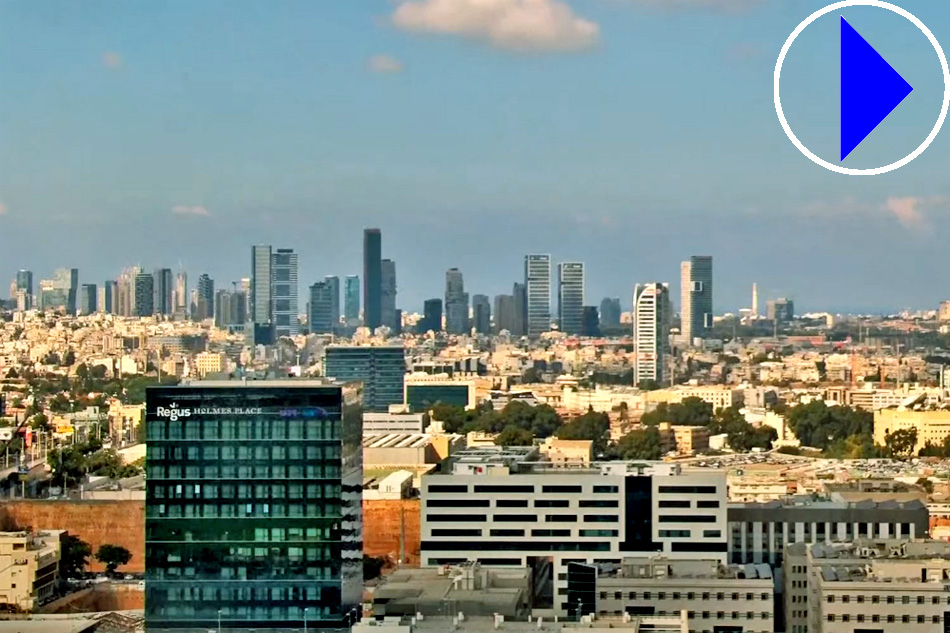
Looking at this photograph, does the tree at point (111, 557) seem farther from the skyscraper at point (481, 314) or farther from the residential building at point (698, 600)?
the skyscraper at point (481, 314)

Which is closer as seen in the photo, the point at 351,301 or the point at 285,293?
the point at 285,293

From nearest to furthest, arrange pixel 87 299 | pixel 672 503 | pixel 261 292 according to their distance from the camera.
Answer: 1. pixel 672 503
2. pixel 261 292
3. pixel 87 299

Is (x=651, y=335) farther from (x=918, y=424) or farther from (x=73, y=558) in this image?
(x=73, y=558)

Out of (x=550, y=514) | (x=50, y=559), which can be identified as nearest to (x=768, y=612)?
(x=550, y=514)

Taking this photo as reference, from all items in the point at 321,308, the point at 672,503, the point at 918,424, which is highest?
Answer: the point at 321,308

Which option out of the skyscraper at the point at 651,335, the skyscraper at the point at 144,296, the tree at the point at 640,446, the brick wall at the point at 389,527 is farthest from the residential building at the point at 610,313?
the brick wall at the point at 389,527

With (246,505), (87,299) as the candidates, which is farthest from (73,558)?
(87,299)

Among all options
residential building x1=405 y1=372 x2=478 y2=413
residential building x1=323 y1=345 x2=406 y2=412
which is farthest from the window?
residential building x1=405 y1=372 x2=478 y2=413

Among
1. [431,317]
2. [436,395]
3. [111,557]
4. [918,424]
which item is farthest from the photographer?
[431,317]
